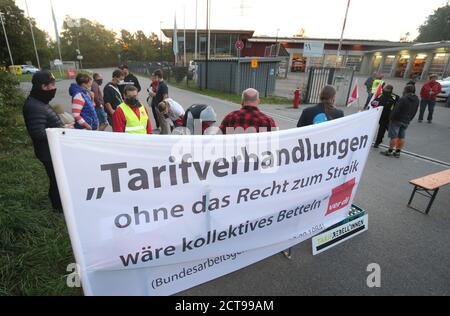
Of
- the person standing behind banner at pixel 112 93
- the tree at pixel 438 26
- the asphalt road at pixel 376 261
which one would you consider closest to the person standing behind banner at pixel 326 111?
the asphalt road at pixel 376 261

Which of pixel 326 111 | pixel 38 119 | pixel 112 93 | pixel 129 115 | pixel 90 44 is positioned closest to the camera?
pixel 38 119

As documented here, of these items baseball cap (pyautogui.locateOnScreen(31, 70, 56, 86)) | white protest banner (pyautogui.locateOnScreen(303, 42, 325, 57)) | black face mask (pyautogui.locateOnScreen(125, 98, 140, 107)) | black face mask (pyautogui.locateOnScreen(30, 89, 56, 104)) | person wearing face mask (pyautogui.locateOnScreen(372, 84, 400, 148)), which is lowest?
person wearing face mask (pyautogui.locateOnScreen(372, 84, 400, 148))

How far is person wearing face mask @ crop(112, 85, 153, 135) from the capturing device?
365 centimetres

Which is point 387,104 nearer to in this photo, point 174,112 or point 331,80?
point 174,112

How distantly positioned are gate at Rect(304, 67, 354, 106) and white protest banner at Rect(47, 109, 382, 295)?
11.7 metres

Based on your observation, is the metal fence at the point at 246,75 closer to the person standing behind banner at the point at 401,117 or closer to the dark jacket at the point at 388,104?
the dark jacket at the point at 388,104

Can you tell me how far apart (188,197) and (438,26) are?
81.2 metres

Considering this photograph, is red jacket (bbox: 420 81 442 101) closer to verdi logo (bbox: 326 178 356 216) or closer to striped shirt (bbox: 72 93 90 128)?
verdi logo (bbox: 326 178 356 216)

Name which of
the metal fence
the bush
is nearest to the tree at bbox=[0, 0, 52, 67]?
the bush

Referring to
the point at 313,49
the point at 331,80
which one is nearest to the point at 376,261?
the point at 331,80

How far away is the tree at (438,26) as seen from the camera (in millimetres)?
56219

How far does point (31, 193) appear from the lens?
372 centimetres

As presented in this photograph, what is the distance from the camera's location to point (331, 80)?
43.8ft
